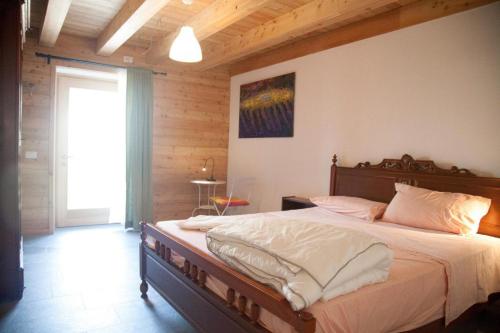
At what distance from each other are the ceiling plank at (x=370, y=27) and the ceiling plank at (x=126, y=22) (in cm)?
192

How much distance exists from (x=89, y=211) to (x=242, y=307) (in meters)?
4.07

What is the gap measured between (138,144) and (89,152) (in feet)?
2.71

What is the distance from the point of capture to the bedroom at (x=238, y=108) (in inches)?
101

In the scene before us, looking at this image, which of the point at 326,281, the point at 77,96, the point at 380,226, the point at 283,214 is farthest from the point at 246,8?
the point at 77,96

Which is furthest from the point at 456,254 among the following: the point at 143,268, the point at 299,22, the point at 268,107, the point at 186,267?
the point at 268,107

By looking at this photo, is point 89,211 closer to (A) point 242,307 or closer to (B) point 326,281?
(A) point 242,307

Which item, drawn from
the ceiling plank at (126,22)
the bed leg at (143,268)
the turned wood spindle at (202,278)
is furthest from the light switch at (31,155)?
the turned wood spindle at (202,278)

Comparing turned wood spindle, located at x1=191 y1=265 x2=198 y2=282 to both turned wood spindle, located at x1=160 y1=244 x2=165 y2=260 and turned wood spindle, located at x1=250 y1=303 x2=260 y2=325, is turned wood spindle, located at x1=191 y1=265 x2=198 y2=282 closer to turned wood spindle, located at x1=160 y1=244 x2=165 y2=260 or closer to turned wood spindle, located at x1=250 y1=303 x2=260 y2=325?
turned wood spindle, located at x1=160 y1=244 x2=165 y2=260

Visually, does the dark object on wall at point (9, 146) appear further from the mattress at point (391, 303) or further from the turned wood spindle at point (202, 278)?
the turned wood spindle at point (202, 278)

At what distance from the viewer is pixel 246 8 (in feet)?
9.02

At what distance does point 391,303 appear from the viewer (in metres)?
1.56

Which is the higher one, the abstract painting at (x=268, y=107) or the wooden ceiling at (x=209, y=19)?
the wooden ceiling at (x=209, y=19)

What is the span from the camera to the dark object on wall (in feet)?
7.83

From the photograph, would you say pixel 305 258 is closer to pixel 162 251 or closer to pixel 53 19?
pixel 162 251
